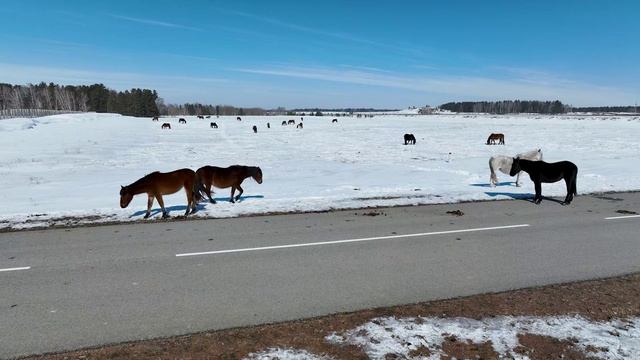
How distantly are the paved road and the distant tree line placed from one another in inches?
6331

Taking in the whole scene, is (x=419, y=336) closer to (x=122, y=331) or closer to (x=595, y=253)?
(x=122, y=331)

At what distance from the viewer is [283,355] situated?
455cm

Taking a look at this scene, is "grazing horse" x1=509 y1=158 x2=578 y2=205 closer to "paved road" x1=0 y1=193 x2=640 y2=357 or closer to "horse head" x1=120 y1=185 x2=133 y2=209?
"paved road" x1=0 y1=193 x2=640 y2=357

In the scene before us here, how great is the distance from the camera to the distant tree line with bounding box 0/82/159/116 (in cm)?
15625

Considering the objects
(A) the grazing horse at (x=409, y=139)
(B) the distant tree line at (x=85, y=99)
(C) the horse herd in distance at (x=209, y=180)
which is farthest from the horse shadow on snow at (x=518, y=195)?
(B) the distant tree line at (x=85, y=99)

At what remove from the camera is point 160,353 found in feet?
15.0

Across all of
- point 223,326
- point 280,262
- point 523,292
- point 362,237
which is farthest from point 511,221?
point 223,326

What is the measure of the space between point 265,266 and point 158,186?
492cm

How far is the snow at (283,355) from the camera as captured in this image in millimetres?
4492

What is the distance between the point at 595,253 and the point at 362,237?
422 centimetres

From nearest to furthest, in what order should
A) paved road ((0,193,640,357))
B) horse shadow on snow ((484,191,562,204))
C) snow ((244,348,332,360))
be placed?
snow ((244,348,332,360))
paved road ((0,193,640,357))
horse shadow on snow ((484,191,562,204))

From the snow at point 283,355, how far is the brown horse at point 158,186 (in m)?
7.08

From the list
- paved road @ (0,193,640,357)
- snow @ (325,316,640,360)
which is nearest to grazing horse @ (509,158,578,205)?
paved road @ (0,193,640,357)

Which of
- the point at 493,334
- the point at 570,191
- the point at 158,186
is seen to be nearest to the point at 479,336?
the point at 493,334
